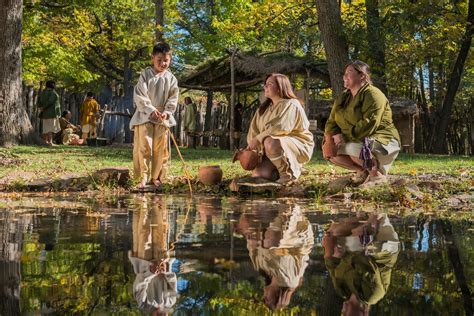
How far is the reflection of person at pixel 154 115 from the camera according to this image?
27.5ft

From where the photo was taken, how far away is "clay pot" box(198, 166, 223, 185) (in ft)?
28.2

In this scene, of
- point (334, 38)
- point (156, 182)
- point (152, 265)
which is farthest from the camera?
point (334, 38)

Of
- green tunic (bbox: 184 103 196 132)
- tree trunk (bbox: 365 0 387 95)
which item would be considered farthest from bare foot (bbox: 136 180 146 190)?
green tunic (bbox: 184 103 196 132)

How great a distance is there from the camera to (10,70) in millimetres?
16516

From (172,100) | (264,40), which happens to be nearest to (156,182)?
(172,100)

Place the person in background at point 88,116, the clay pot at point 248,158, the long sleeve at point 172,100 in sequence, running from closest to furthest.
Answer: the clay pot at point 248,158, the long sleeve at point 172,100, the person in background at point 88,116

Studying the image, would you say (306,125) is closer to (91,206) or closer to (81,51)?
(91,206)

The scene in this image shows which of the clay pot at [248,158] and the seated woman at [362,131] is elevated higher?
the seated woman at [362,131]

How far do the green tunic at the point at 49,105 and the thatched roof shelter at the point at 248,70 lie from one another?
177 inches

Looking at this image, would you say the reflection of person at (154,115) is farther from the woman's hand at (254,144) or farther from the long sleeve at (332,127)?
the long sleeve at (332,127)

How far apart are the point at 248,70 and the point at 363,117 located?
1282 centimetres

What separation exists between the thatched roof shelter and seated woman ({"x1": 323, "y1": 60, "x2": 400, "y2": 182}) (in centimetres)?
1160

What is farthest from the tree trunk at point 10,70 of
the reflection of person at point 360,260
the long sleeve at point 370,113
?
the reflection of person at point 360,260

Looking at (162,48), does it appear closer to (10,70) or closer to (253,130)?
(253,130)
